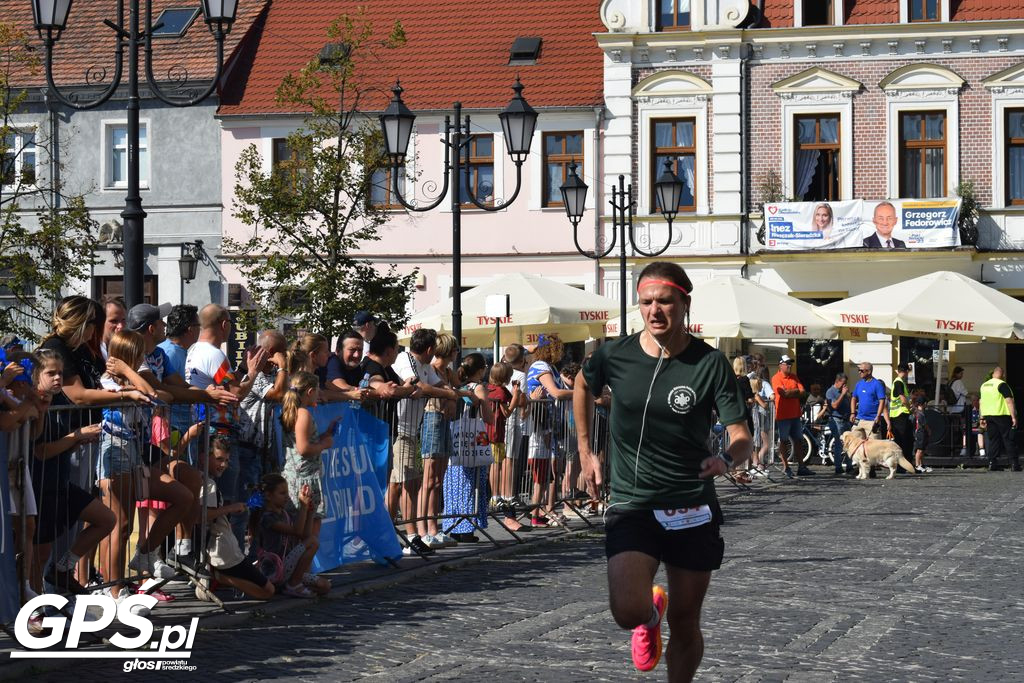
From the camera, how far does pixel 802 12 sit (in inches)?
1382

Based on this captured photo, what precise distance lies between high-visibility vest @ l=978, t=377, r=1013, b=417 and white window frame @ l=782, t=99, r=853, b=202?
793 cm

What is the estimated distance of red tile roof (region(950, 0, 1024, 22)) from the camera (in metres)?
34.5

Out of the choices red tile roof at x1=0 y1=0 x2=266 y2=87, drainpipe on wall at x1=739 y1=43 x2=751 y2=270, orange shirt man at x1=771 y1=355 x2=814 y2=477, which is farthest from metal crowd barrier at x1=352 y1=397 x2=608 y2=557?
red tile roof at x1=0 y1=0 x2=266 y2=87

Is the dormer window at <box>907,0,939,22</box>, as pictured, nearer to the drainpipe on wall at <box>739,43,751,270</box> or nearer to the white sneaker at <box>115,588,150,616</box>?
the drainpipe on wall at <box>739,43,751,270</box>

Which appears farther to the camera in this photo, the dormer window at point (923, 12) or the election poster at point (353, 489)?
the dormer window at point (923, 12)

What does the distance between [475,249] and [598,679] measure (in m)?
29.3

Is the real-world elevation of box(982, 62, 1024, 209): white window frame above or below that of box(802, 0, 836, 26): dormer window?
below

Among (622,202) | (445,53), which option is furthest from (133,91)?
(445,53)

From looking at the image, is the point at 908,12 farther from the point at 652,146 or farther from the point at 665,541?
the point at 665,541

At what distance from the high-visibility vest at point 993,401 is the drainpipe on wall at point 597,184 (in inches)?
408

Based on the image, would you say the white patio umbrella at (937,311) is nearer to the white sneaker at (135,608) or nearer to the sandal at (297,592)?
the sandal at (297,592)

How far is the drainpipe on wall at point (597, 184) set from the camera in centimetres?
3584

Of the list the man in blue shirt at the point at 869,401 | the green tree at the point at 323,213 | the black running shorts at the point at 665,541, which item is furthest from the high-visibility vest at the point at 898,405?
the black running shorts at the point at 665,541

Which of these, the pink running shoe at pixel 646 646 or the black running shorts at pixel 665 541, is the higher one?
the black running shorts at pixel 665 541
